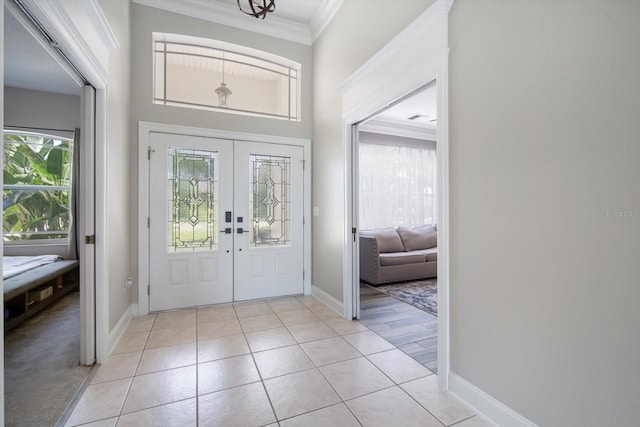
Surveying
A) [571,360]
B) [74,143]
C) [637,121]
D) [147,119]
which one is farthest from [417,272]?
[74,143]

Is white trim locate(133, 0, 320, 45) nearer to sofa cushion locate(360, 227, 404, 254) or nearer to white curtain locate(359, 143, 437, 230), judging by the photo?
white curtain locate(359, 143, 437, 230)

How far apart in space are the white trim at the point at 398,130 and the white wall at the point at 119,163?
13.0 ft

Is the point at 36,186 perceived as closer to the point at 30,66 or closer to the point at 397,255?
the point at 30,66

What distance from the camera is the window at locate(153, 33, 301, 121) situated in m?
3.52

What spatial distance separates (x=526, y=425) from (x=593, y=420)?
33 centimetres

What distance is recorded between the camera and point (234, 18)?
11.8 ft

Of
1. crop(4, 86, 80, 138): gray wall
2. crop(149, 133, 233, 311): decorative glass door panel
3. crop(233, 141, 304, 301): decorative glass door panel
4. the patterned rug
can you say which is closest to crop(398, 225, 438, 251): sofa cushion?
the patterned rug

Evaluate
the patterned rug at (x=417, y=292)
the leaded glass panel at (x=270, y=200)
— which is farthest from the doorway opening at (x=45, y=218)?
the patterned rug at (x=417, y=292)

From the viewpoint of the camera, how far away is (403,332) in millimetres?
2865

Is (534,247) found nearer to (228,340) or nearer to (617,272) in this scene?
(617,272)

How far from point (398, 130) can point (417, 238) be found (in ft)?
7.46

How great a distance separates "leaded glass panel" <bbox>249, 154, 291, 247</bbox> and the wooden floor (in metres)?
1.42

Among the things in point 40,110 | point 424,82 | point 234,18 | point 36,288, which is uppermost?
point 234,18

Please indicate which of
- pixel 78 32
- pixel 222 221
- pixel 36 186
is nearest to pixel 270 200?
pixel 222 221
